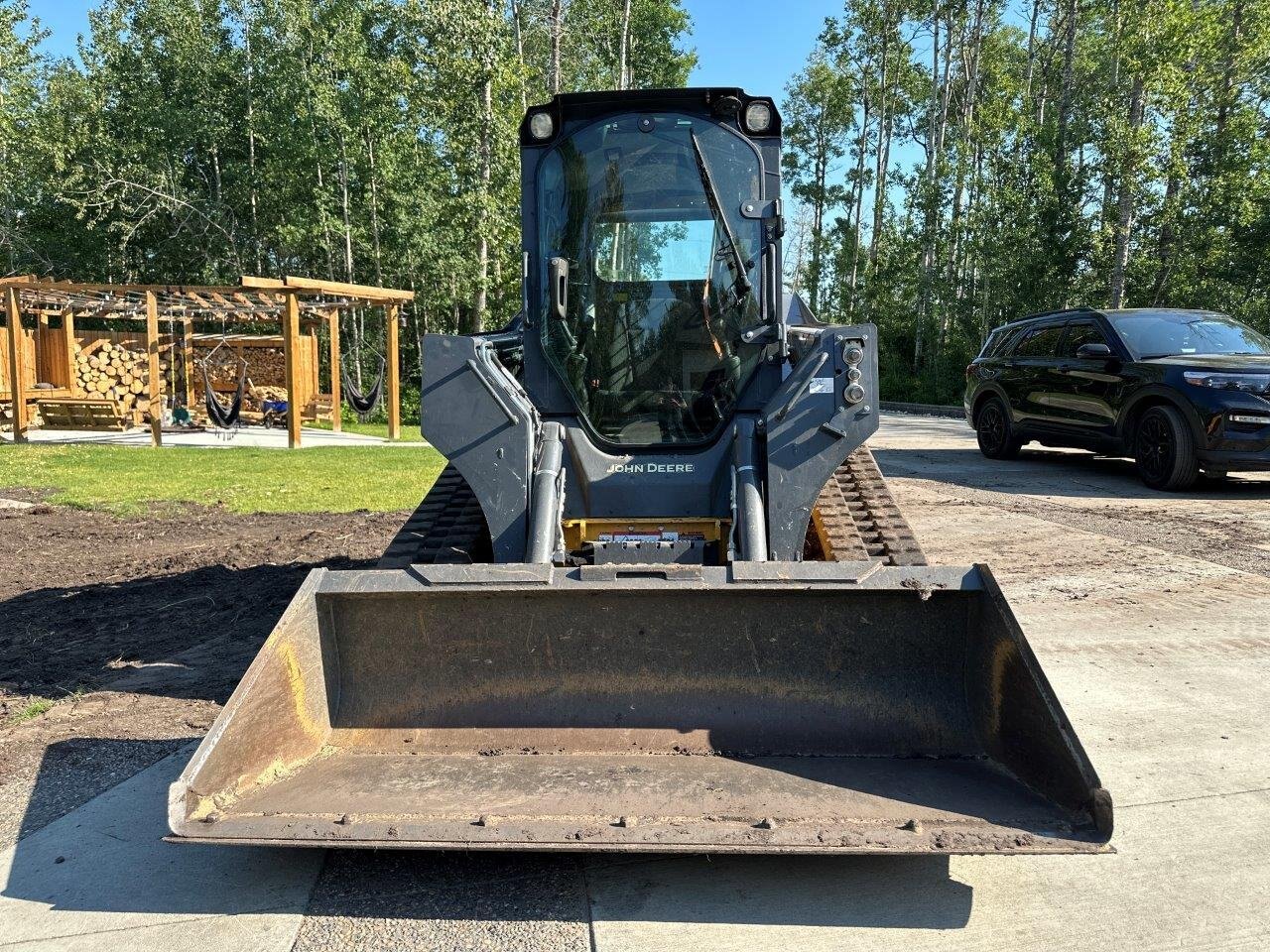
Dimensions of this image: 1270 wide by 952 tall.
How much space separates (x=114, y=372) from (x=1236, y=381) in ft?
69.9

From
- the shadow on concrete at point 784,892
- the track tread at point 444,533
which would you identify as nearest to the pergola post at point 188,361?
the track tread at point 444,533

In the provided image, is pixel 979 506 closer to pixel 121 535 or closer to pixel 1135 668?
pixel 1135 668

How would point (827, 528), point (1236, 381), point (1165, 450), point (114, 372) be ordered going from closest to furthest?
point (827, 528) < point (1236, 381) < point (1165, 450) < point (114, 372)

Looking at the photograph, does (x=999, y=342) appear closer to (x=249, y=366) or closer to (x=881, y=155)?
(x=249, y=366)

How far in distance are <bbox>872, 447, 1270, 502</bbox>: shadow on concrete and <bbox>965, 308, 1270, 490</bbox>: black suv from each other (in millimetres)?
291

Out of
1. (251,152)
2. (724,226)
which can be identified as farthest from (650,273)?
(251,152)

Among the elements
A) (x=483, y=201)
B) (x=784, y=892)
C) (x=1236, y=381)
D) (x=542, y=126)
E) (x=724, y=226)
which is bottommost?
(x=784, y=892)

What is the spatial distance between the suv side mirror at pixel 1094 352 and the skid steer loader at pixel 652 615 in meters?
5.98

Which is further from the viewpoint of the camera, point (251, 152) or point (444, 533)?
point (251, 152)

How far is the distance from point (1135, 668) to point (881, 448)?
1007 cm

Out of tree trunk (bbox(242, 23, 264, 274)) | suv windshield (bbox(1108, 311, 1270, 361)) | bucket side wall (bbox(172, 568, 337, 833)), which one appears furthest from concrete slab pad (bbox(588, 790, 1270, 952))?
tree trunk (bbox(242, 23, 264, 274))

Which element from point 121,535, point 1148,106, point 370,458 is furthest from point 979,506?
point 1148,106

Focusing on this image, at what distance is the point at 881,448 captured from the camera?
48.0 ft

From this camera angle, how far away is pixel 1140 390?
9.70 meters
